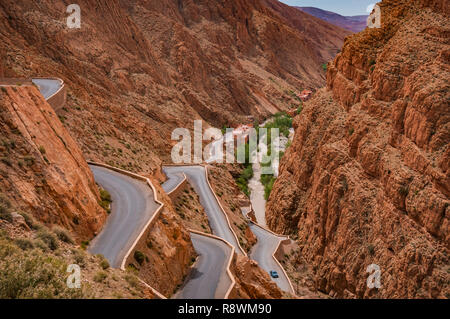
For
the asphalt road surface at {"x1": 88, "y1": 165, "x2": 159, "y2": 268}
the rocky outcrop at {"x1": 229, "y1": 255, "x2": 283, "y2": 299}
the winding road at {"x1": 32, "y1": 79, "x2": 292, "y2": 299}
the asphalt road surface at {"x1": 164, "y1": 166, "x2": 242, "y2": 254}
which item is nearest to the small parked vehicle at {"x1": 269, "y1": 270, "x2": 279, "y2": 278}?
the winding road at {"x1": 32, "y1": 79, "x2": 292, "y2": 299}

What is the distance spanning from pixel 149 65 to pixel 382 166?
149ft

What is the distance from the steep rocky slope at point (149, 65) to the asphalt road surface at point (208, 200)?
3.61 meters

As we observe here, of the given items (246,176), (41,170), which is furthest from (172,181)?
(246,176)

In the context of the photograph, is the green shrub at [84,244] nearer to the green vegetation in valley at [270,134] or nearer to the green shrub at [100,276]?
the green shrub at [100,276]

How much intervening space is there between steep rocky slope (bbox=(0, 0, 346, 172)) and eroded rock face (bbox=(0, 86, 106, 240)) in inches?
355

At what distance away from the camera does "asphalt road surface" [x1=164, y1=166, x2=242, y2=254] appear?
28.2 meters

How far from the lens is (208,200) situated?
3309 cm

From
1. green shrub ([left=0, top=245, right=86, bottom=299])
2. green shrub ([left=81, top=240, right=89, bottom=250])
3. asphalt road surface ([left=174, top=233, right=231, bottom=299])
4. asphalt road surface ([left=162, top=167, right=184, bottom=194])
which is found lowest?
asphalt road surface ([left=162, top=167, right=184, bottom=194])

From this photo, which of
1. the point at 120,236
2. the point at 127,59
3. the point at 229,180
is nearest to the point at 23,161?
the point at 120,236

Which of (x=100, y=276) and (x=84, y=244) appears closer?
(x=100, y=276)

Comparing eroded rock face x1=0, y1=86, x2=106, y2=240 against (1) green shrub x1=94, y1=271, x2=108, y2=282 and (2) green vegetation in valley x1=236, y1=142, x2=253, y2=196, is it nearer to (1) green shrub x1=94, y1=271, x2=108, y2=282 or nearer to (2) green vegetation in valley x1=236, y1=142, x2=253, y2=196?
(1) green shrub x1=94, y1=271, x2=108, y2=282

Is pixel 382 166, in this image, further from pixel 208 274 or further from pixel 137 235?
pixel 137 235

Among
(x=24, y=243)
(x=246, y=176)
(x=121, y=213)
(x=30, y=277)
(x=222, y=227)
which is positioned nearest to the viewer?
(x=30, y=277)
